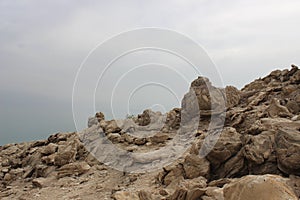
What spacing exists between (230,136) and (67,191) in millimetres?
7387

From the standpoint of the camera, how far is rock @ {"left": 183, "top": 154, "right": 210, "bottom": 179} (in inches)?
406

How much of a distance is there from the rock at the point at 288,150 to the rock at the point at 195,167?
8.64ft

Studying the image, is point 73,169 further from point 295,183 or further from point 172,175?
point 295,183

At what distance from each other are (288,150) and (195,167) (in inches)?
136

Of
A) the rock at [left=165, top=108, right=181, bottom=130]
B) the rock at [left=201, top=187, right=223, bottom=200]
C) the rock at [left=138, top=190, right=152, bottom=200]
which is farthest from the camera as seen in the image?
the rock at [left=165, top=108, right=181, bottom=130]

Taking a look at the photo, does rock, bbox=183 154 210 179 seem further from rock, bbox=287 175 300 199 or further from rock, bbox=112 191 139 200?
rock, bbox=287 175 300 199

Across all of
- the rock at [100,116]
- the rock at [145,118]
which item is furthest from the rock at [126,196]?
the rock at [100,116]

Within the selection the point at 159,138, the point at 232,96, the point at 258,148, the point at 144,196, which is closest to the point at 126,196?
the point at 144,196

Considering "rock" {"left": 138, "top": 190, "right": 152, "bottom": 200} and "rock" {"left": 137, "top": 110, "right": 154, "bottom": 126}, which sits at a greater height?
"rock" {"left": 137, "top": 110, "right": 154, "bottom": 126}

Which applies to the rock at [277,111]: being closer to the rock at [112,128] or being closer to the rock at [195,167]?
the rock at [195,167]

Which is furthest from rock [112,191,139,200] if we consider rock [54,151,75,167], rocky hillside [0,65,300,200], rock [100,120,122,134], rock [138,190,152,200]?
rock [100,120,122,134]

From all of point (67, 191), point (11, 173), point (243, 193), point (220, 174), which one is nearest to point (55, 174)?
point (67, 191)

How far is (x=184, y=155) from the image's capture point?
1318cm

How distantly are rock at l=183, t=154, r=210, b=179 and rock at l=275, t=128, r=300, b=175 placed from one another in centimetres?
263
